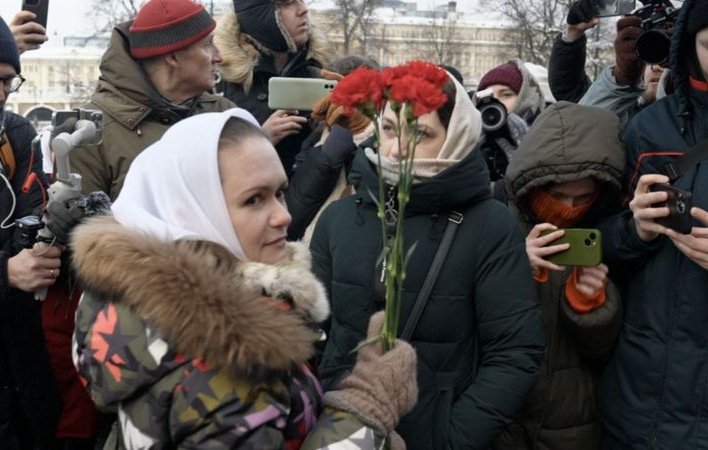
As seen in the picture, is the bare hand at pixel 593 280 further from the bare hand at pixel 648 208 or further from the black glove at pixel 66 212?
the black glove at pixel 66 212

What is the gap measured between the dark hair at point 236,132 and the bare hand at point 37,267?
117 centimetres

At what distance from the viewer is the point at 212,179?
182cm

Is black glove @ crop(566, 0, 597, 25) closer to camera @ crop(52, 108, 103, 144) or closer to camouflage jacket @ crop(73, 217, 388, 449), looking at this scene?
camera @ crop(52, 108, 103, 144)

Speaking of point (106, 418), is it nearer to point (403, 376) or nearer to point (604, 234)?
point (403, 376)

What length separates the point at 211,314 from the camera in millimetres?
1659

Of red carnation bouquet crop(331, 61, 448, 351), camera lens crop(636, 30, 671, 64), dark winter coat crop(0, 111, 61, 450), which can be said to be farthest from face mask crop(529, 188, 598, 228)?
dark winter coat crop(0, 111, 61, 450)

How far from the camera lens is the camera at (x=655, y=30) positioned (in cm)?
290

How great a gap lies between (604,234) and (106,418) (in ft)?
6.42

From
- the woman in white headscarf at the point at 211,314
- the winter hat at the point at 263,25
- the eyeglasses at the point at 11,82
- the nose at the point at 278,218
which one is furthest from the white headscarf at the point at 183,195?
the winter hat at the point at 263,25

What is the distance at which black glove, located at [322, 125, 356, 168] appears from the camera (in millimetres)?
3945

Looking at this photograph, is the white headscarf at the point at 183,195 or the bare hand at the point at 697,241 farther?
the bare hand at the point at 697,241

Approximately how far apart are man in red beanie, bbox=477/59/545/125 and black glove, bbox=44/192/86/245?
116 inches

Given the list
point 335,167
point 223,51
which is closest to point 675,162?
point 335,167

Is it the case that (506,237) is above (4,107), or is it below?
below
